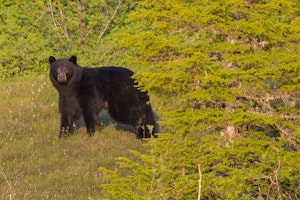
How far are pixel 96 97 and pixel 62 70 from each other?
2.50 ft

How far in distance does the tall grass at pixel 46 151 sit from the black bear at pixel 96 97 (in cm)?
27

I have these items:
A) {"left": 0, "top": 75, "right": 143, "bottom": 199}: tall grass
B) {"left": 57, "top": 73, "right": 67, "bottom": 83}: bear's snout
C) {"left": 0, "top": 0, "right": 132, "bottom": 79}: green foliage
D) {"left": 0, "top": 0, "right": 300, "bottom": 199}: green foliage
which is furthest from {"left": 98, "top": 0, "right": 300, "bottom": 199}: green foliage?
{"left": 0, "top": 0, "right": 132, "bottom": 79}: green foliage

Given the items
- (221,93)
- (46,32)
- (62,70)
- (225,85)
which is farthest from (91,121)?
(46,32)

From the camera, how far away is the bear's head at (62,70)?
36.3 feet

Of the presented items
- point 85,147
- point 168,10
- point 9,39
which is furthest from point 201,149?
point 9,39

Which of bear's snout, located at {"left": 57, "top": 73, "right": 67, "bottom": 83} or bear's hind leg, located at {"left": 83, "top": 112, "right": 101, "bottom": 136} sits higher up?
bear's snout, located at {"left": 57, "top": 73, "right": 67, "bottom": 83}

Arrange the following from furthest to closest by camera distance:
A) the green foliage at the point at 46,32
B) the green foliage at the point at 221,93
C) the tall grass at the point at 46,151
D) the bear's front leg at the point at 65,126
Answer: the green foliage at the point at 46,32
the bear's front leg at the point at 65,126
the tall grass at the point at 46,151
the green foliage at the point at 221,93

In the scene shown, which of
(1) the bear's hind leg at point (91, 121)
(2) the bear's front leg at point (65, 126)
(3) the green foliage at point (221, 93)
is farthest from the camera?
(1) the bear's hind leg at point (91, 121)

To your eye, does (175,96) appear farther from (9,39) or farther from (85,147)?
(9,39)

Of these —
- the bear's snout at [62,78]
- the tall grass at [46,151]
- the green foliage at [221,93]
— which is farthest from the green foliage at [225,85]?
the bear's snout at [62,78]

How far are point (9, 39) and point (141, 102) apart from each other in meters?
9.39

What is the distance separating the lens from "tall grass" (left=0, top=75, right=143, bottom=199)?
815cm

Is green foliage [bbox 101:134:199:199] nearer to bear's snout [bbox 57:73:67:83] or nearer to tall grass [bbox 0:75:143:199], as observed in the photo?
tall grass [bbox 0:75:143:199]

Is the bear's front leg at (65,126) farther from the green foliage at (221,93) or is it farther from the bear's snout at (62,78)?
the green foliage at (221,93)
